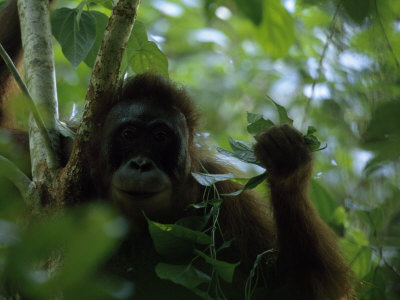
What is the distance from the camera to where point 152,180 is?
110 inches

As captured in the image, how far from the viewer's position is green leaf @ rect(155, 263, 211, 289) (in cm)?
203

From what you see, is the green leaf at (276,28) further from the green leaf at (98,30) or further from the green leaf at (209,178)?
the green leaf at (98,30)

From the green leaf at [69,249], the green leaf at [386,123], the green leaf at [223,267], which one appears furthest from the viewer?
the green leaf at [223,267]

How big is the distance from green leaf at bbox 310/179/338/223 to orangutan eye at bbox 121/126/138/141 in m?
1.50

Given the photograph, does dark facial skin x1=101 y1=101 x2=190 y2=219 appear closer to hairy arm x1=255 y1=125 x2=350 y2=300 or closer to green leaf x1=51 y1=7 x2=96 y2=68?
green leaf x1=51 y1=7 x2=96 y2=68

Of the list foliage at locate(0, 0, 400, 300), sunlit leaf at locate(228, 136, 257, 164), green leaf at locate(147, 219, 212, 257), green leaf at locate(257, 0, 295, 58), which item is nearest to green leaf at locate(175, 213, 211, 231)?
Answer: foliage at locate(0, 0, 400, 300)

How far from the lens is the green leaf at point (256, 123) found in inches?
109

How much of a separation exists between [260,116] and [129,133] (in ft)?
2.99

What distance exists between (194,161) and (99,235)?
277 centimetres

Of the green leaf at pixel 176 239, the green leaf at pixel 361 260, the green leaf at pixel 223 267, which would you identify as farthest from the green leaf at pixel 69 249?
the green leaf at pixel 361 260

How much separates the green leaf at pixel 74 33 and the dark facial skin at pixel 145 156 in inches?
19.4

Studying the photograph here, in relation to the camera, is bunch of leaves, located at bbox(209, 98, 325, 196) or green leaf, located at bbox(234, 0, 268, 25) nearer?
green leaf, located at bbox(234, 0, 268, 25)

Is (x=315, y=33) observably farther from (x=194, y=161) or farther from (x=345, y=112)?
(x=194, y=161)

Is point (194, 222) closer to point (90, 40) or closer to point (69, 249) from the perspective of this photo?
point (90, 40)
